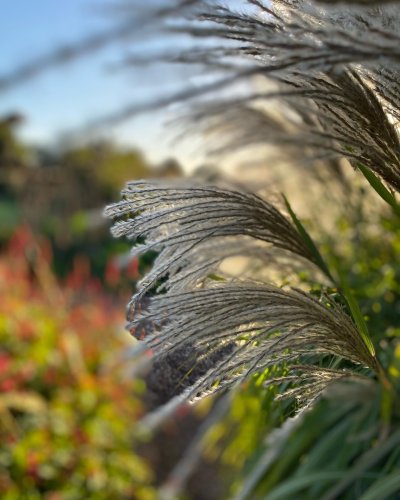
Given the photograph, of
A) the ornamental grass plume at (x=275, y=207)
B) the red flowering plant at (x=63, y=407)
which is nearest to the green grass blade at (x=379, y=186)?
the ornamental grass plume at (x=275, y=207)

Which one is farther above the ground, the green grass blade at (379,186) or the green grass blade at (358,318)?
the green grass blade at (379,186)

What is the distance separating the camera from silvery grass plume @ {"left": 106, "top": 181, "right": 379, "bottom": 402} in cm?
134

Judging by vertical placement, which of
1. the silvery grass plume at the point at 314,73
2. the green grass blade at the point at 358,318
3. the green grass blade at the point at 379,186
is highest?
the silvery grass plume at the point at 314,73

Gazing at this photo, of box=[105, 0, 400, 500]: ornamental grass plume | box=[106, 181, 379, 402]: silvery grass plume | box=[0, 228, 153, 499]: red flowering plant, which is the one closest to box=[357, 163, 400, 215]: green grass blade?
box=[105, 0, 400, 500]: ornamental grass plume

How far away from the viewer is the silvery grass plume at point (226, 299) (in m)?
1.34

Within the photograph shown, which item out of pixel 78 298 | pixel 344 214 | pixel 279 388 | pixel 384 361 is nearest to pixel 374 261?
pixel 344 214

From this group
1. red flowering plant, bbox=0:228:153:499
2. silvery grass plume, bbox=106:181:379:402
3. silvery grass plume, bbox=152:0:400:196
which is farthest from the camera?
red flowering plant, bbox=0:228:153:499

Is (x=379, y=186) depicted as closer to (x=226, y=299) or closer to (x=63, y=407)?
(x=226, y=299)

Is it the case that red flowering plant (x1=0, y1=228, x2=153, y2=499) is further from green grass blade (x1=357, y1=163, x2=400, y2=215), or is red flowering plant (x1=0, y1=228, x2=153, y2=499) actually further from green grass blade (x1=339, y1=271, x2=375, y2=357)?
green grass blade (x1=357, y1=163, x2=400, y2=215)

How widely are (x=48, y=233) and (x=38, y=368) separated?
417 inches

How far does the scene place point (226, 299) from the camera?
1346 mm

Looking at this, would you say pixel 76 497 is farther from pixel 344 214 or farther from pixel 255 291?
pixel 255 291

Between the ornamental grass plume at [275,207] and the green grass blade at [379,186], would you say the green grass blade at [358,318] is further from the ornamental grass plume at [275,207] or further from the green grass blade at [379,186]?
the green grass blade at [379,186]

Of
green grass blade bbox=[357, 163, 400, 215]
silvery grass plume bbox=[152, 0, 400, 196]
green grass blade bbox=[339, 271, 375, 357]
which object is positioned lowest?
green grass blade bbox=[339, 271, 375, 357]
